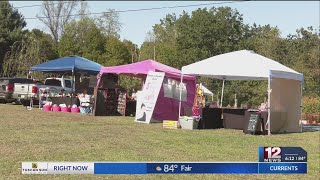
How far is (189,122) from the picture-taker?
17000 millimetres

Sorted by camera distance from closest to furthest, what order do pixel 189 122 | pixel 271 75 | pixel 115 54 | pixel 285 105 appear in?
pixel 271 75
pixel 189 122
pixel 285 105
pixel 115 54

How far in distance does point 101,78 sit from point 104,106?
1.34 meters

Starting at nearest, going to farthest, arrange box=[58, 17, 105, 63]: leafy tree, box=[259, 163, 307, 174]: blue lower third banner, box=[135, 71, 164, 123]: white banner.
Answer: box=[259, 163, 307, 174]: blue lower third banner → box=[135, 71, 164, 123]: white banner → box=[58, 17, 105, 63]: leafy tree

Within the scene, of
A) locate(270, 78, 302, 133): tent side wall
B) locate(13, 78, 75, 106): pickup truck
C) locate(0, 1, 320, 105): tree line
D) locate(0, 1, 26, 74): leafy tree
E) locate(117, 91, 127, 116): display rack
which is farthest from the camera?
locate(0, 1, 26, 74): leafy tree

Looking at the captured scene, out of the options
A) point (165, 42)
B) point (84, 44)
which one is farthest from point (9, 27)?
point (165, 42)

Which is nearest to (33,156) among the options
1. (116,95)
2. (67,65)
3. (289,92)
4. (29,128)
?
→ (29,128)

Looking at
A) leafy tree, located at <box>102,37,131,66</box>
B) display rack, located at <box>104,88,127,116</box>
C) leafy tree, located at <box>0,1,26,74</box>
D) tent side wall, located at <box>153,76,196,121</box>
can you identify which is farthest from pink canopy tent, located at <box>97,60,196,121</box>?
leafy tree, located at <box>102,37,131,66</box>

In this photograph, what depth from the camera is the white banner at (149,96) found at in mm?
19016

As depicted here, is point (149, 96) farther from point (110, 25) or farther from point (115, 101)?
point (110, 25)

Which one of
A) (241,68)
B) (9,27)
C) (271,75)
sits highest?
(9,27)

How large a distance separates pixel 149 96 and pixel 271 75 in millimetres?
5318

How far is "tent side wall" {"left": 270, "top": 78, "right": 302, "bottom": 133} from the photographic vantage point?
17766 mm

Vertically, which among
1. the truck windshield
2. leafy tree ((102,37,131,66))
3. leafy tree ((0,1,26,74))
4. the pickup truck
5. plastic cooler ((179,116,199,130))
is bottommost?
plastic cooler ((179,116,199,130))

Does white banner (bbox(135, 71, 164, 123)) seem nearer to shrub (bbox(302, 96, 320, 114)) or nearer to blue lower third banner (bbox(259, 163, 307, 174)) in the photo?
shrub (bbox(302, 96, 320, 114))
